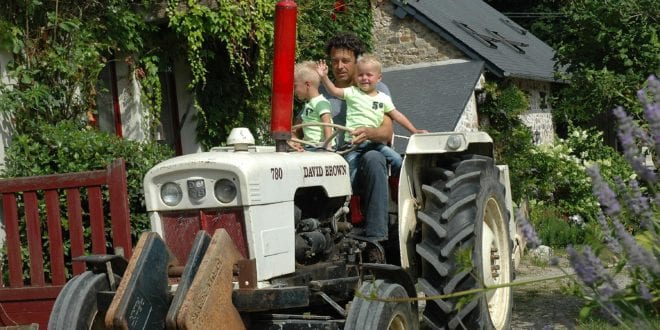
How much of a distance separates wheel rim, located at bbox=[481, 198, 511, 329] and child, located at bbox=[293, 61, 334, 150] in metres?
1.16

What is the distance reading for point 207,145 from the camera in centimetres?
1106

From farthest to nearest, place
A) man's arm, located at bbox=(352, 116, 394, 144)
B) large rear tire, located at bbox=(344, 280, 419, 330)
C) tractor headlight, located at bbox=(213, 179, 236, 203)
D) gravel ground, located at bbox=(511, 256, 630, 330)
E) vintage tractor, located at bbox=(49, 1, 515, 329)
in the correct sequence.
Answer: gravel ground, located at bbox=(511, 256, 630, 330) < man's arm, located at bbox=(352, 116, 394, 144) < tractor headlight, located at bbox=(213, 179, 236, 203) < large rear tire, located at bbox=(344, 280, 419, 330) < vintage tractor, located at bbox=(49, 1, 515, 329)

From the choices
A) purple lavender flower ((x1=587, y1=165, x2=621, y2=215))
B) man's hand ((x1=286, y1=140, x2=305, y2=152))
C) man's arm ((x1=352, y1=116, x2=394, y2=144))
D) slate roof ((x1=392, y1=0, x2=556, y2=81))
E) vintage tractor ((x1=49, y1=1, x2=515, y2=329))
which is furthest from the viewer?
slate roof ((x1=392, y1=0, x2=556, y2=81))

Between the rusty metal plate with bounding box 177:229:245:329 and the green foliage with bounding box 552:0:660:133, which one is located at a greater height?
the green foliage with bounding box 552:0:660:133

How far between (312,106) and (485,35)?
1758cm

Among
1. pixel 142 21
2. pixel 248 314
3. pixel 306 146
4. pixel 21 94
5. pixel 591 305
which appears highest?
pixel 142 21

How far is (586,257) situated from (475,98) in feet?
56.3

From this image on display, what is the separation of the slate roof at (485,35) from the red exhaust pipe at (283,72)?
46.9ft

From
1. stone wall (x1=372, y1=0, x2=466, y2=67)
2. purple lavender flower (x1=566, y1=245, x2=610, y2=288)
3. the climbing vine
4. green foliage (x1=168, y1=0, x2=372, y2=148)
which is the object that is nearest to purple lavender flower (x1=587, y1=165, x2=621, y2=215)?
purple lavender flower (x1=566, y1=245, x2=610, y2=288)

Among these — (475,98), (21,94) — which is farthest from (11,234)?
(475,98)

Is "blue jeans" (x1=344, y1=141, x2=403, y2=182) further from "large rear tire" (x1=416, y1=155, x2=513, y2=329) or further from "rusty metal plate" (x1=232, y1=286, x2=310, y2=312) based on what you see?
"rusty metal plate" (x1=232, y1=286, x2=310, y2=312)

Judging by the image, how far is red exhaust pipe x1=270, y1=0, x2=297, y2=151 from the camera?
510 cm

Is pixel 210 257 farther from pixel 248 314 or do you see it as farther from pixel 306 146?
pixel 306 146

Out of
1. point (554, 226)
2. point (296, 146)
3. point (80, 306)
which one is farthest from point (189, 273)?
point (554, 226)
